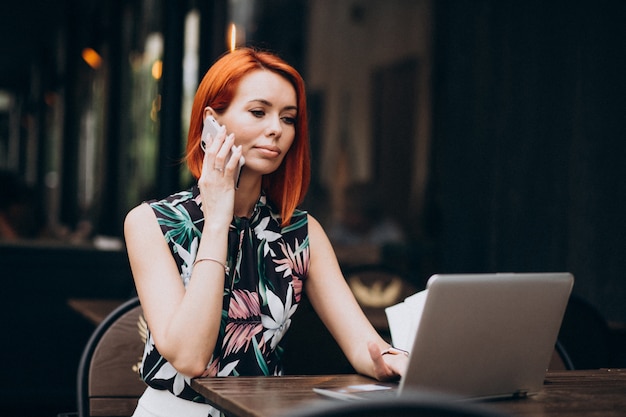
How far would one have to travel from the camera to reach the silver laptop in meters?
1.55

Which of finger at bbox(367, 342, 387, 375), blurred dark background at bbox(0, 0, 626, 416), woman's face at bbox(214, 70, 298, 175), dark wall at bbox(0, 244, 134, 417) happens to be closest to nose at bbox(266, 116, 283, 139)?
woman's face at bbox(214, 70, 298, 175)

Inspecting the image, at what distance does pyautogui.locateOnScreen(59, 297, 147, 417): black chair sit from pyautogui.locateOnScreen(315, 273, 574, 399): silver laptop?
0.88m

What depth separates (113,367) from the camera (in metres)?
2.50

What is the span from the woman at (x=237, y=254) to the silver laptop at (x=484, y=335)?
30cm

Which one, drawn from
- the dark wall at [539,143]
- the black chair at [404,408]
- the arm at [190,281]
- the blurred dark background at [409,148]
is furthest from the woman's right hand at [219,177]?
the dark wall at [539,143]

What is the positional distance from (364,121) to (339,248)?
39.7 inches

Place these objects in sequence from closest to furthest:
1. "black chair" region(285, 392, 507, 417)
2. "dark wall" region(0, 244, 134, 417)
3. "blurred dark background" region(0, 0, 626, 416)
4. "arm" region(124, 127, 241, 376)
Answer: "black chair" region(285, 392, 507, 417)
"arm" region(124, 127, 241, 376)
"blurred dark background" region(0, 0, 626, 416)
"dark wall" region(0, 244, 134, 417)

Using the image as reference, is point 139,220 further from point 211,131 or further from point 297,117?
point 297,117

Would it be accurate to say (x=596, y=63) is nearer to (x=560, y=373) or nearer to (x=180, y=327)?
(x=560, y=373)

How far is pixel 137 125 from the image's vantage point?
9047 millimetres

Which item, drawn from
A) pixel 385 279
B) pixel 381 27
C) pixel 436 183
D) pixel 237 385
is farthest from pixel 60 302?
pixel 237 385

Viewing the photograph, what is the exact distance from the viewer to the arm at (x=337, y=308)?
2143mm

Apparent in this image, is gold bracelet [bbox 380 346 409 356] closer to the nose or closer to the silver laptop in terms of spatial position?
the silver laptop

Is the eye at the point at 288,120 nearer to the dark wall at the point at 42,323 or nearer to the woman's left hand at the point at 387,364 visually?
the woman's left hand at the point at 387,364
